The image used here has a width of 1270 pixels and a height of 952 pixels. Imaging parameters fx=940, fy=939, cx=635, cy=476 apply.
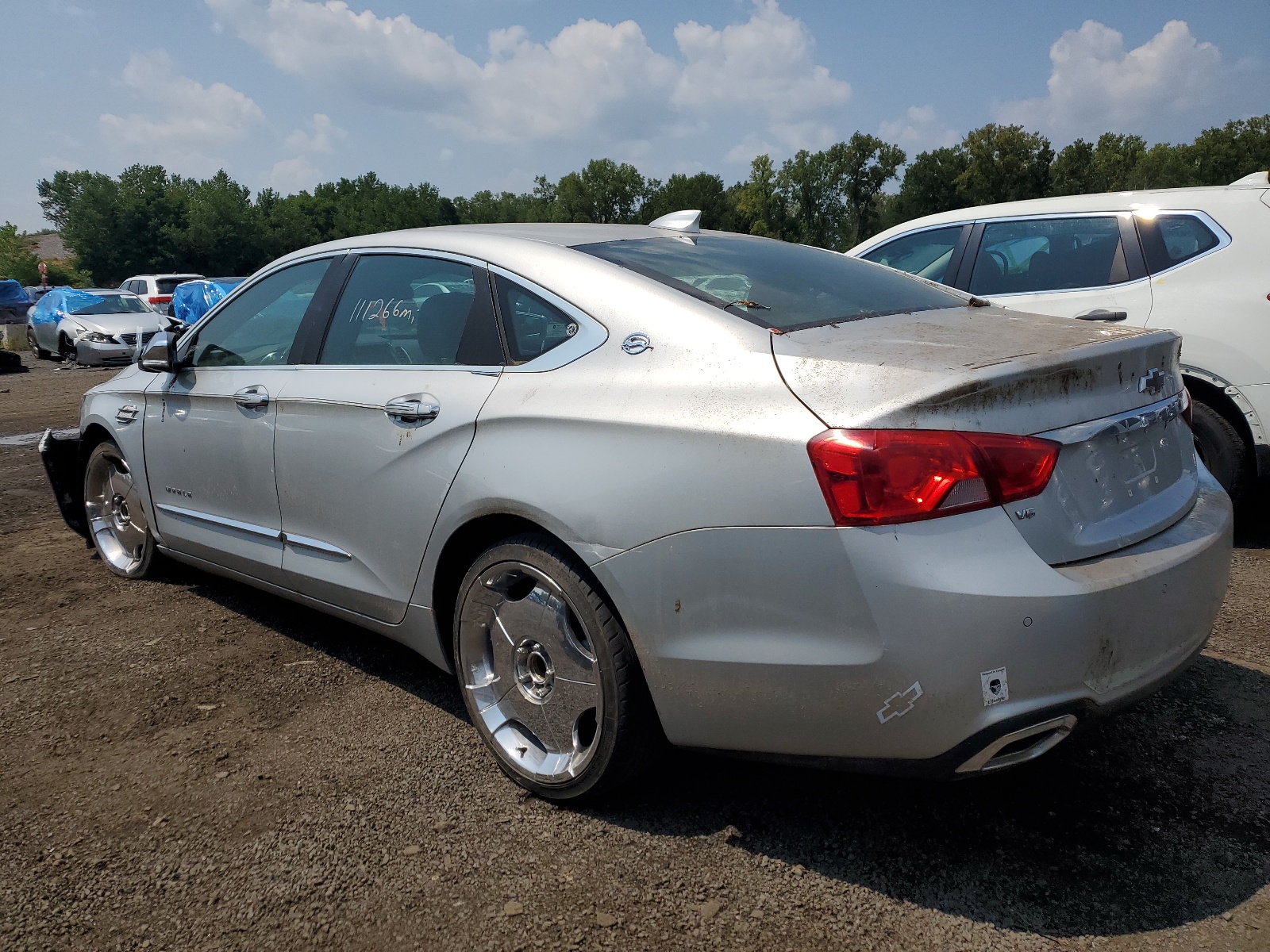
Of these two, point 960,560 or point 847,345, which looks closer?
point 960,560

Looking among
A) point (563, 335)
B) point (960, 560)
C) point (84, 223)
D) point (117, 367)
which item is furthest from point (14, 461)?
point (84, 223)

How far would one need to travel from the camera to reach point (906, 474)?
1.89 m

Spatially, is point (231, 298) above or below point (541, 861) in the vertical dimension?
above

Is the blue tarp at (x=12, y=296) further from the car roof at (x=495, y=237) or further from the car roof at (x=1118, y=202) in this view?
the car roof at (x=495, y=237)

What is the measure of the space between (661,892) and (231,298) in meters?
3.04

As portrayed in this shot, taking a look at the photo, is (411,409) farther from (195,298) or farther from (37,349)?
(37,349)

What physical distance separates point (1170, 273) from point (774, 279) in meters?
3.12

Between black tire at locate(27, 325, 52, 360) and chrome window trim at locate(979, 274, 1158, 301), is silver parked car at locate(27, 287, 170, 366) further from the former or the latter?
chrome window trim at locate(979, 274, 1158, 301)

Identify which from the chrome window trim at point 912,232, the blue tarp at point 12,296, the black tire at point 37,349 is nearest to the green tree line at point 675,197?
the blue tarp at point 12,296

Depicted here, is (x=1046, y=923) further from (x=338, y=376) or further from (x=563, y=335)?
(x=338, y=376)

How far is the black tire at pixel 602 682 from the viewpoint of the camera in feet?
7.47

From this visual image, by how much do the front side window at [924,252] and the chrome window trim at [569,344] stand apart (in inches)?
142

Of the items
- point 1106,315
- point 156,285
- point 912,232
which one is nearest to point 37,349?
point 156,285

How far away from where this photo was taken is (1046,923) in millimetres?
2010
